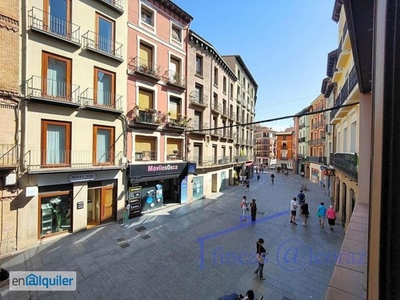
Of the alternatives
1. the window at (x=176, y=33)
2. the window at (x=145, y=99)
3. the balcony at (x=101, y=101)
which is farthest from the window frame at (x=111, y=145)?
the window at (x=176, y=33)

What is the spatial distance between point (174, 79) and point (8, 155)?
1203 cm

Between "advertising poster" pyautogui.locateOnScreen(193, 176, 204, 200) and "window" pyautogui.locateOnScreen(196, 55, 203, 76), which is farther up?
"window" pyautogui.locateOnScreen(196, 55, 203, 76)

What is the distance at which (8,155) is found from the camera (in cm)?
924

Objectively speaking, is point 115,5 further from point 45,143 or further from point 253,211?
point 253,211

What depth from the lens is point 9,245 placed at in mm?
9211

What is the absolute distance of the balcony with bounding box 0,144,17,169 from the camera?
9047mm

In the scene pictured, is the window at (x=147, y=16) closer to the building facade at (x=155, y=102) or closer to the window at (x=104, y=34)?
the building facade at (x=155, y=102)

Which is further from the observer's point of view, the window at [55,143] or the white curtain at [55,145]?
the white curtain at [55,145]

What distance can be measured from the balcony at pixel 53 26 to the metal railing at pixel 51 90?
2302 millimetres

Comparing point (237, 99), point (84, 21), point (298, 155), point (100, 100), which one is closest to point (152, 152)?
point (100, 100)

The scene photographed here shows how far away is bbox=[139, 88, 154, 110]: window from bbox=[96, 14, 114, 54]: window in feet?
10.6

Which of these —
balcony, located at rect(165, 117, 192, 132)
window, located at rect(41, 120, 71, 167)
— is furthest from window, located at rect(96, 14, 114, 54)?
balcony, located at rect(165, 117, 192, 132)

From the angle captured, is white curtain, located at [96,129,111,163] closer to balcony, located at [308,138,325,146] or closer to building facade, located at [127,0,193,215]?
building facade, located at [127,0,193,215]

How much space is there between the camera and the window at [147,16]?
15.0 metres
